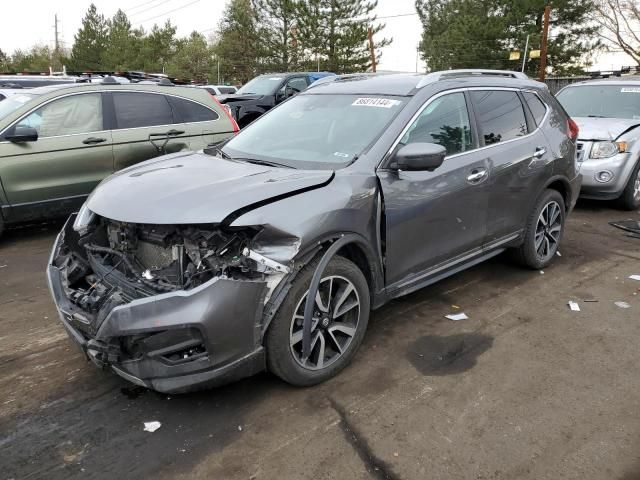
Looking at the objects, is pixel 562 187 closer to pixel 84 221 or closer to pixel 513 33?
pixel 84 221

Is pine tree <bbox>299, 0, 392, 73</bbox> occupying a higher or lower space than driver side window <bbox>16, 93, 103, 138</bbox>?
higher

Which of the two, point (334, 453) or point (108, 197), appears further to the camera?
point (108, 197)

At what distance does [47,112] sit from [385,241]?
15.0 feet

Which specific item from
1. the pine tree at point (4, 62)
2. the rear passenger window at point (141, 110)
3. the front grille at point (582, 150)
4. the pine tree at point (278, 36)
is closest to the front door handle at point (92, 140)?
the rear passenger window at point (141, 110)

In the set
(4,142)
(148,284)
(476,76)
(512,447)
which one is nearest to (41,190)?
(4,142)

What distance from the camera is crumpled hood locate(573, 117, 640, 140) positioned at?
7379 millimetres

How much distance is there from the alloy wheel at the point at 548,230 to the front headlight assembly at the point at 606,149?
276cm

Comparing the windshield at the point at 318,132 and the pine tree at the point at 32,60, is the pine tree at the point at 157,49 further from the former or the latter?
the windshield at the point at 318,132

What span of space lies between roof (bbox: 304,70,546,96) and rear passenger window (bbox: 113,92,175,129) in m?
2.92

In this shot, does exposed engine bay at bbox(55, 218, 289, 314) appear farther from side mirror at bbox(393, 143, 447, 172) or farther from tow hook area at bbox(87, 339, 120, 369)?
side mirror at bbox(393, 143, 447, 172)

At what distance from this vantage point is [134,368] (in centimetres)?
270

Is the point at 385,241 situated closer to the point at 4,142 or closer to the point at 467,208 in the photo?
the point at 467,208

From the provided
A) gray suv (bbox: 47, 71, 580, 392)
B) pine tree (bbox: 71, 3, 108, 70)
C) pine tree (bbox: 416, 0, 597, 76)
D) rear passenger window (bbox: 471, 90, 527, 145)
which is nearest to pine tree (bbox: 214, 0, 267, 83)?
pine tree (bbox: 71, 3, 108, 70)

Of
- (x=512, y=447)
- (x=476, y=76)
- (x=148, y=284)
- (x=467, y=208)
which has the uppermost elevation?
(x=476, y=76)
